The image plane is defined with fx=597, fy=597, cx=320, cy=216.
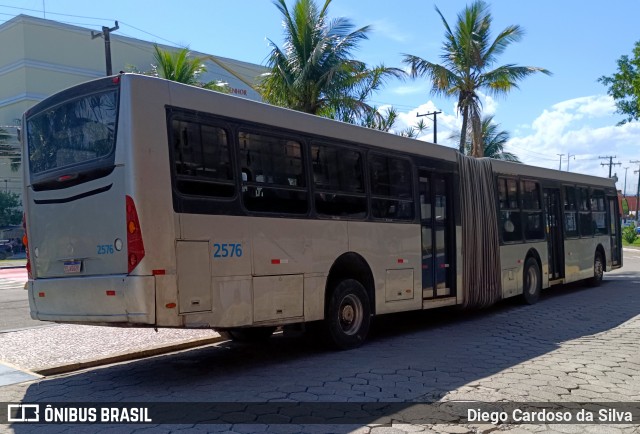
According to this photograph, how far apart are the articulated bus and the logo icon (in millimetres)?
982

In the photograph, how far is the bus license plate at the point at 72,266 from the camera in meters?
6.49

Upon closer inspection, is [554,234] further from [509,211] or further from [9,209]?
[9,209]

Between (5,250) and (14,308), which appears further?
(5,250)

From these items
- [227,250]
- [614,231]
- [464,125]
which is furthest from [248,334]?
[614,231]

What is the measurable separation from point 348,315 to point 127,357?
3121 mm

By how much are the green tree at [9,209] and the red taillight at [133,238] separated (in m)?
48.0

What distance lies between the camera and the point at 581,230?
16125 mm

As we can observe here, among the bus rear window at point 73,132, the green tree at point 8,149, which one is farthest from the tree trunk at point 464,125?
the green tree at point 8,149

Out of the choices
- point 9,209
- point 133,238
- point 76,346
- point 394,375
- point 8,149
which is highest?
point 8,149

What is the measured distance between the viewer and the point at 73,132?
6.74 meters

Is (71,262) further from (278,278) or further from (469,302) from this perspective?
(469,302)

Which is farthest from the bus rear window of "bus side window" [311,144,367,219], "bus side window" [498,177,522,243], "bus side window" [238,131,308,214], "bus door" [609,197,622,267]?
"bus door" [609,197,622,267]

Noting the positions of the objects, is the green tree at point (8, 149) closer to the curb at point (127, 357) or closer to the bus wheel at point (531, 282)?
the curb at point (127, 357)

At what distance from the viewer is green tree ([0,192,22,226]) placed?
158 feet
